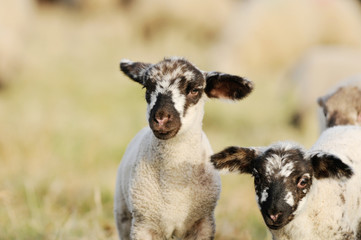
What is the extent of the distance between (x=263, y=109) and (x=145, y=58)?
14.9 feet

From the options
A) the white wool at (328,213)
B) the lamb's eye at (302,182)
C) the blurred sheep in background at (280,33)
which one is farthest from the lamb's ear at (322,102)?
the blurred sheep in background at (280,33)

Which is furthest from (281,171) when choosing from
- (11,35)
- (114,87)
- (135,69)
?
(11,35)

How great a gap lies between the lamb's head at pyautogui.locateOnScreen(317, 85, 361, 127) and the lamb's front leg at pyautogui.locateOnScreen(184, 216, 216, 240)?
6.18 ft

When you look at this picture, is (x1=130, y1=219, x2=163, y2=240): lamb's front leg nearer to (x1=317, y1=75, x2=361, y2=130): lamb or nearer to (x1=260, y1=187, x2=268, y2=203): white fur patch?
(x1=260, y1=187, x2=268, y2=203): white fur patch

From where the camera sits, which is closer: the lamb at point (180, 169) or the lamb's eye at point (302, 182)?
the lamb's eye at point (302, 182)

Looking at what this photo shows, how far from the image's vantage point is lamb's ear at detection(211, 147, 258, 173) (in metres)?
4.74

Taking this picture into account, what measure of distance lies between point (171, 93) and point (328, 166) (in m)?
1.28

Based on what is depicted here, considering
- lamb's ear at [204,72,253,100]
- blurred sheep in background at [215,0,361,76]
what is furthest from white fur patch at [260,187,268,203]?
blurred sheep in background at [215,0,361,76]

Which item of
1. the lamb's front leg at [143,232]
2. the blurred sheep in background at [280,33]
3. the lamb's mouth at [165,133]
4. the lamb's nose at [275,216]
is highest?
the blurred sheep in background at [280,33]

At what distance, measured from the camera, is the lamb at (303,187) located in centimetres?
443

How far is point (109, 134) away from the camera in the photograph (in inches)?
415

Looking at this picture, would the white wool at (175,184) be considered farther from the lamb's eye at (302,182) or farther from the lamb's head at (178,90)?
the lamb's eye at (302,182)

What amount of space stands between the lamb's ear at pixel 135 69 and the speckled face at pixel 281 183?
127 centimetres

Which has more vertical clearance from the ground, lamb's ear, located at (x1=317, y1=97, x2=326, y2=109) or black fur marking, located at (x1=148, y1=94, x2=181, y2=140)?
lamb's ear, located at (x1=317, y1=97, x2=326, y2=109)
